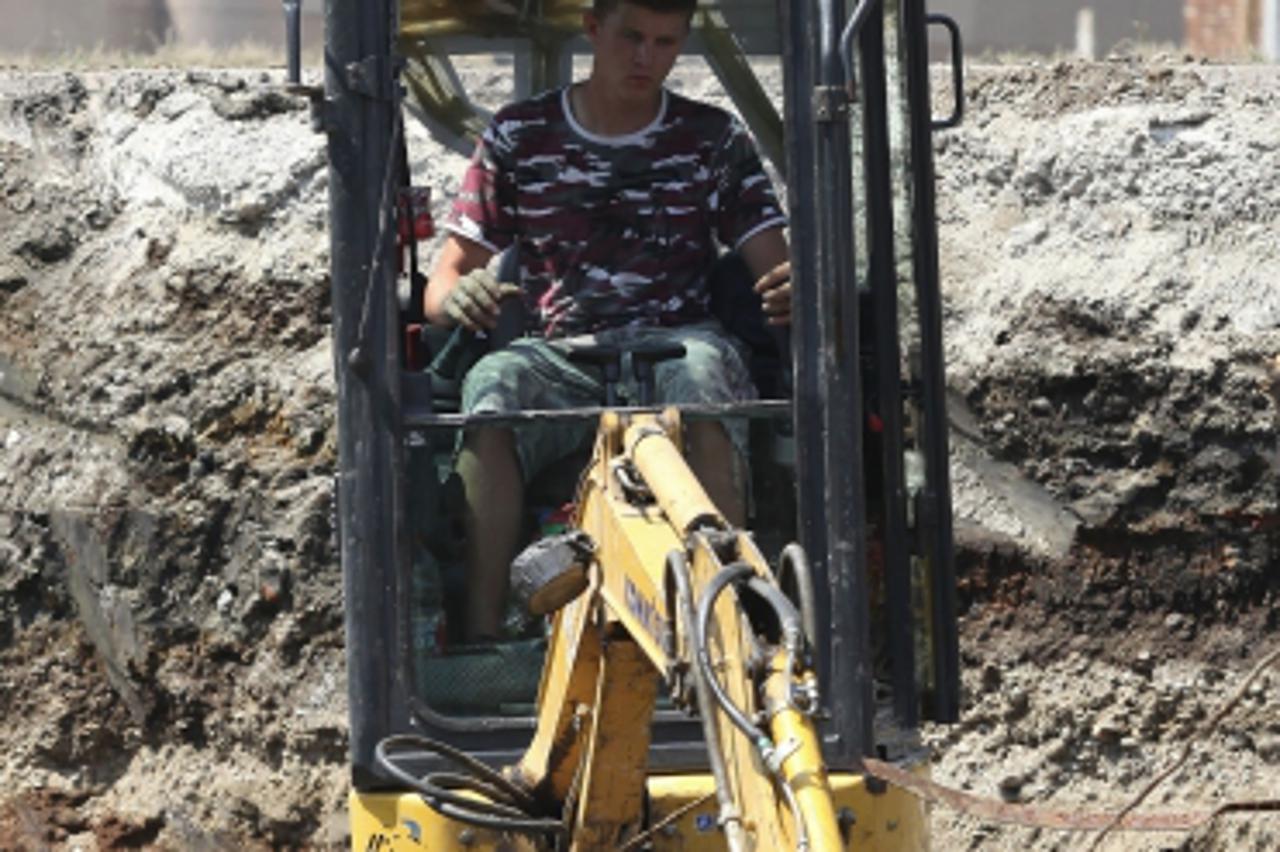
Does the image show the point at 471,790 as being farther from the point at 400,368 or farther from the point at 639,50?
the point at 639,50

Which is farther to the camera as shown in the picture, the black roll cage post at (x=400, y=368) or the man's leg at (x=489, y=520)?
the man's leg at (x=489, y=520)

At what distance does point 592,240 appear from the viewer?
504 cm

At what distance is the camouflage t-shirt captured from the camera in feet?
16.5

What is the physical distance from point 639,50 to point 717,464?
0.93m

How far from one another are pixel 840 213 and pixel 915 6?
88 cm

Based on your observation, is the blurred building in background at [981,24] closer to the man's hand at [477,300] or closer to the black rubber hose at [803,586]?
the man's hand at [477,300]

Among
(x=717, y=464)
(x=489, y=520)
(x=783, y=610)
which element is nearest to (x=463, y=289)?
(x=489, y=520)

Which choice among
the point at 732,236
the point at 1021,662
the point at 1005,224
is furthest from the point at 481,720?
the point at 1005,224

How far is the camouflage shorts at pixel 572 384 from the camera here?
4.82 m

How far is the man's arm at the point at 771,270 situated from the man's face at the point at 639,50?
0.40 meters

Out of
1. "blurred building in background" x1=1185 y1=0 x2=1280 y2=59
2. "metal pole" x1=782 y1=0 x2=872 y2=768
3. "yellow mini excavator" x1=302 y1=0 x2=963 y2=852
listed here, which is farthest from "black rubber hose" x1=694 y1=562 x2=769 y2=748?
"blurred building in background" x1=1185 y1=0 x2=1280 y2=59

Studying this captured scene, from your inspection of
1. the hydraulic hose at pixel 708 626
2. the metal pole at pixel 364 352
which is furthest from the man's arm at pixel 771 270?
the hydraulic hose at pixel 708 626

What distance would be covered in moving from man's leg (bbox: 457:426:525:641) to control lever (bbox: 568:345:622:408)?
0.22m

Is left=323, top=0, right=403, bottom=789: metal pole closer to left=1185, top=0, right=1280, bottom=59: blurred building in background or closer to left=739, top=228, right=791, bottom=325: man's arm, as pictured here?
left=739, top=228, right=791, bottom=325: man's arm
